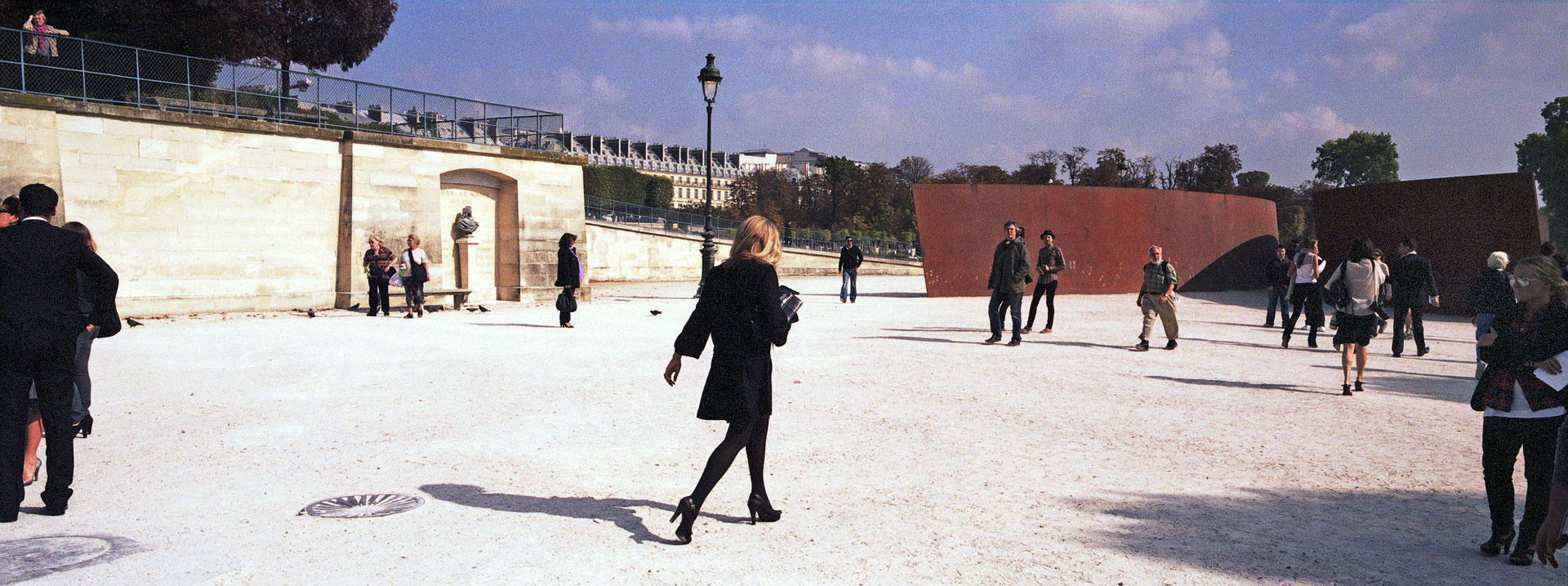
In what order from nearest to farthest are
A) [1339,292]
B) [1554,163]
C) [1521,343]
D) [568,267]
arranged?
1. [1521,343]
2. [1339,292]
3. [568,267]
4. [1554,163]

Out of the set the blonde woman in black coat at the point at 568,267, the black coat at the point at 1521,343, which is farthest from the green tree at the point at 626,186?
the black coat at the point at 1521,343

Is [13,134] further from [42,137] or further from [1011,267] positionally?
[1011,267]

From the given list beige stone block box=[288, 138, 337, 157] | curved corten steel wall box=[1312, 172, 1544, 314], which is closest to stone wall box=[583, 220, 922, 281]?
beige stone block box=[288, 138, 337, 157]

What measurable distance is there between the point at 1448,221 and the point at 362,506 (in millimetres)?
21760

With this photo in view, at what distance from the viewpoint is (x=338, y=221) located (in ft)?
62.6

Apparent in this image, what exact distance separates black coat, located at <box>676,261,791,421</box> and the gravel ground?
61 cm

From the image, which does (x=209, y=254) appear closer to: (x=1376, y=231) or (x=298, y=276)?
(x=298, y=276)

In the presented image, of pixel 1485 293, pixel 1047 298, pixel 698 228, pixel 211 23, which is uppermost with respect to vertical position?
pixel 211 23

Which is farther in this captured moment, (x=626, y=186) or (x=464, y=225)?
(x=626, y=186)

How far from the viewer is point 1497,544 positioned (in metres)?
4.12

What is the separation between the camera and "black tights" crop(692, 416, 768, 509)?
14.2ft

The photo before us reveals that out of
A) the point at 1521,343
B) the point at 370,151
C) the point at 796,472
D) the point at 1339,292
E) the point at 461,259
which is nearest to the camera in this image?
the point at 1521,343

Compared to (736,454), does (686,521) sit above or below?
below

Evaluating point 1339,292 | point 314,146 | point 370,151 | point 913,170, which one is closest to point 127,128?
point 314,146
